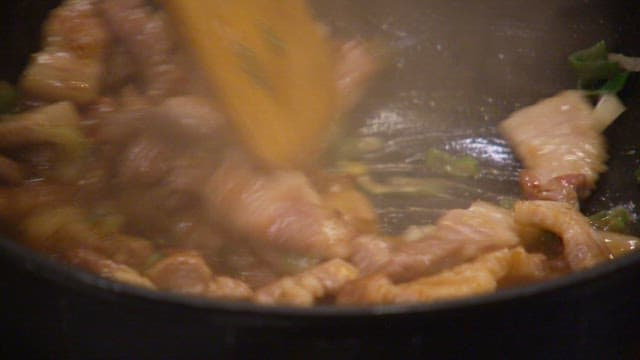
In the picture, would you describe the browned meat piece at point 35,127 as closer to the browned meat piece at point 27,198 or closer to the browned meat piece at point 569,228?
the browned meat piece at point 27,198

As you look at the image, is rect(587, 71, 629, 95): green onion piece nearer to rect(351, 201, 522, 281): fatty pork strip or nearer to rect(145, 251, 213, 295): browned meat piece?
rect(351, 201, 522, 281): fatty pork strip

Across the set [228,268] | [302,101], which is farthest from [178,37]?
[228,268]

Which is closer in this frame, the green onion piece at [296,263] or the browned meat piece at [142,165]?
the green onion piece at [296,263]

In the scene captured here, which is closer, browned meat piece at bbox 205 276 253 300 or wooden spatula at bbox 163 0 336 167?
browned meat piece at bbox 205 276 253 300

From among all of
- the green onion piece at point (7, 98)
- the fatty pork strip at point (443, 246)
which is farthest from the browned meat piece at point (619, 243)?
the green onion piece at point (7, 98)

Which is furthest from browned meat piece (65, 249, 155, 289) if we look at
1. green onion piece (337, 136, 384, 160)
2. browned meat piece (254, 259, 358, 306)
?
green onion piece (337, 136, 384, 160)

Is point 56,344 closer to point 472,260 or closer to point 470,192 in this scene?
point 472,260

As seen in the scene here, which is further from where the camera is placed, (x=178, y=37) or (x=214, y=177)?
(x=178, y=37)
